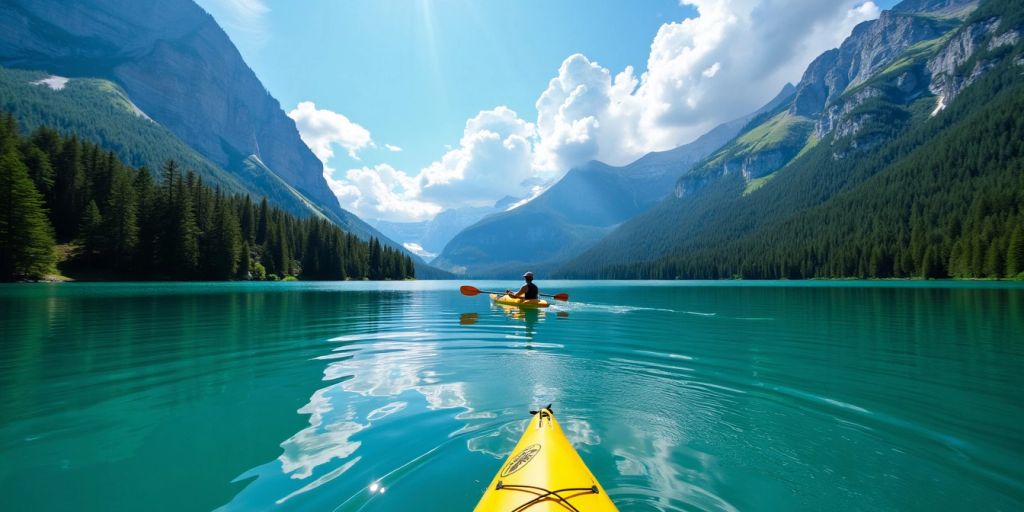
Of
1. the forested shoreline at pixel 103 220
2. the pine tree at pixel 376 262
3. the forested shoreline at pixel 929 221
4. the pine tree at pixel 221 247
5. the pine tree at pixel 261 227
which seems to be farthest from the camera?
the pine tree at pixel 376 262

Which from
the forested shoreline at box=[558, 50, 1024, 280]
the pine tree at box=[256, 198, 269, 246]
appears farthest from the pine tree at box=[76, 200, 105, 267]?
the forested shoreline at box=[558, 50, 1024, 280]

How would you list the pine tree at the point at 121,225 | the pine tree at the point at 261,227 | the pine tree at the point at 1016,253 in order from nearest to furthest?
the pine tree at the point at 121,225, the pine tree at the point at 1016,253, the pine tree at the point at 261,227

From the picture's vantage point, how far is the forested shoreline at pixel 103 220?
4822cm

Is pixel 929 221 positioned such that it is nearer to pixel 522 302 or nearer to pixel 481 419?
pixel 522 302

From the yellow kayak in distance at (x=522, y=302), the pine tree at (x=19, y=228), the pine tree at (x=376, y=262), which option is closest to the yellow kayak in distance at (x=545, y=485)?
the yellow kayak in distance at (x=522, y=302)

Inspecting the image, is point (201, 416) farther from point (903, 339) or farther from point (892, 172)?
point (892, 172)

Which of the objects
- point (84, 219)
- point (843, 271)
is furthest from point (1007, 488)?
point (843, 271)

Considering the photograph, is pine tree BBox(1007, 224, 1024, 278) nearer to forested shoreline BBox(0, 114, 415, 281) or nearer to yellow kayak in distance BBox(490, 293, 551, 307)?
yellow kayak in distance BBox(490, 293, 551, 307)

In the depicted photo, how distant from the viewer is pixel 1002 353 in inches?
540

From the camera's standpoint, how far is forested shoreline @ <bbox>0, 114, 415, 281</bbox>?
48.2m

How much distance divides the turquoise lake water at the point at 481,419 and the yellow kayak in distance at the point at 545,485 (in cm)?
109

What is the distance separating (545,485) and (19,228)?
7184 cm

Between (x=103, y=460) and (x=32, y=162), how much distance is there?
307 feet

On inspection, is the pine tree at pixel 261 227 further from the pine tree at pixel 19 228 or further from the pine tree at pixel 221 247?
the pine tree at pixel 19 228
